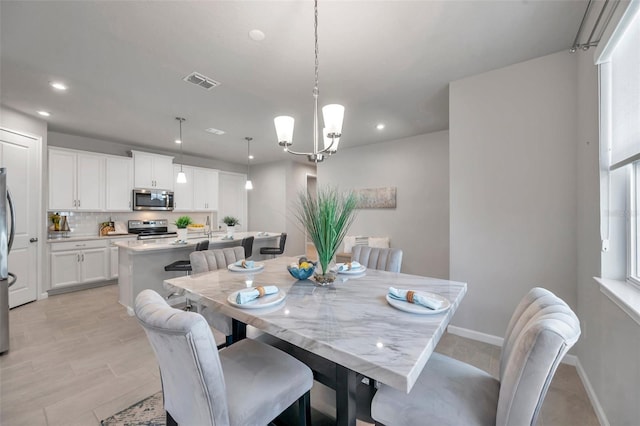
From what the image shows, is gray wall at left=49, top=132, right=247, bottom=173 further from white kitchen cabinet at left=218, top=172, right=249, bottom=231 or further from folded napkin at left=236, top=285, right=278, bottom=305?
folded napkin at left=236, top=285, right=278, bottom=305

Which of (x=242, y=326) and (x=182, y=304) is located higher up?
(x=242, y=326)

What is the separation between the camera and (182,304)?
12.2 ft

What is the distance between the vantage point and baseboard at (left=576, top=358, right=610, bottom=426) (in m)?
1.56

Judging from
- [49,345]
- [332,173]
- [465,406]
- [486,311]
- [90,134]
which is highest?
[90,134]

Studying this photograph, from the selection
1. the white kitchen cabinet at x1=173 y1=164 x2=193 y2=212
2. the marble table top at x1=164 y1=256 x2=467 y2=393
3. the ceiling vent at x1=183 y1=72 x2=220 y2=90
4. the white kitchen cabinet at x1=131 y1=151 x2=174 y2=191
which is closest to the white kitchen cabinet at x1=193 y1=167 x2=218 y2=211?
the white kitchen cabinet at x1=173 y1=164 x2=193 y2=212

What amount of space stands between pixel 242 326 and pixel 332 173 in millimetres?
4306

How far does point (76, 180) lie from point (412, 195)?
231 inches

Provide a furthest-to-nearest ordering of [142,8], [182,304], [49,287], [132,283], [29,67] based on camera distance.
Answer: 1. [49,287]
2. [182,304]
3. [132,283]
4. [29,67]
5. [142,8]

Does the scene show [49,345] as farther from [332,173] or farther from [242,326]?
[332,173]

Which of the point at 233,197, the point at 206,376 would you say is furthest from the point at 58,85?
the point at 233,197

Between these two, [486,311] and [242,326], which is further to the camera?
[486,311]

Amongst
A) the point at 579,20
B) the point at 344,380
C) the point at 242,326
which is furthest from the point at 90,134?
the point at 579,20

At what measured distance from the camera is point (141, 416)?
1.67 m

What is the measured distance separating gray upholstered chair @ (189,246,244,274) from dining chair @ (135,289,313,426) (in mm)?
1113
